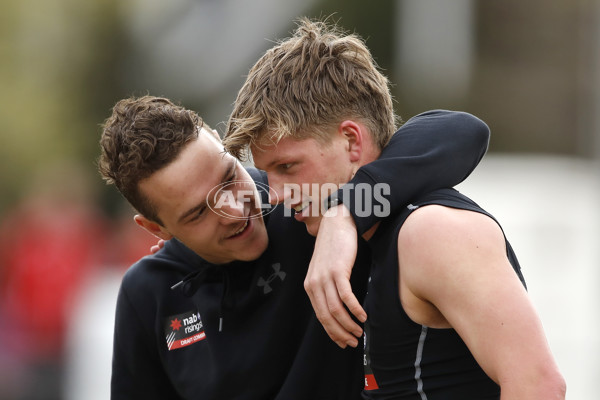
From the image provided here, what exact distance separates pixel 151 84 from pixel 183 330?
11604 millimetres

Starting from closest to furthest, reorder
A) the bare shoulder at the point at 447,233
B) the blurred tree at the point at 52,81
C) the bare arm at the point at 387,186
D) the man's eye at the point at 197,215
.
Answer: the bare shoulder at the point at 447,233 < the bare arm at the point at 387,186 < the man's eye at the point at 197,215 < the blurred tree at the point at 52,81

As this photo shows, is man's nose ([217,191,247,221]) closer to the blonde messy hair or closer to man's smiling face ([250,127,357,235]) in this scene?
the blonde messy hair

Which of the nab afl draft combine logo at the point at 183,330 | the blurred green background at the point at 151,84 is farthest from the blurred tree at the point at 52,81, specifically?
the nab afl draft combine logo at the point at 183,330

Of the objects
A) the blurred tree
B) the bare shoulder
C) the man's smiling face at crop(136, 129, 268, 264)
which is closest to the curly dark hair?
the man's smiling face at crop(136, 129, 268, 264)

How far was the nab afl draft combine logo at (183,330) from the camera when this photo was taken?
12.4 feet

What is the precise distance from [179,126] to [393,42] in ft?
35.0

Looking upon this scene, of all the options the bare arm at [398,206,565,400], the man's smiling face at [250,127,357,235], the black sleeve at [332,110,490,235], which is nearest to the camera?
the bare arm at [398,206,565,400]

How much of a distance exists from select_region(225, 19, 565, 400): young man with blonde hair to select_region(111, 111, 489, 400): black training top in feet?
0.76

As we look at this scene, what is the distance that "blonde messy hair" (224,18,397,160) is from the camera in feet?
Result: 10.3

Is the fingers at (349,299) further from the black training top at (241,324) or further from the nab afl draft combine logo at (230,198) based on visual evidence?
the nab afl draft combine logo at (230,198)

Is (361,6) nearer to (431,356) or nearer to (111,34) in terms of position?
(111,34)

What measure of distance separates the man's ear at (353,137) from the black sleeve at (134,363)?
1339mm

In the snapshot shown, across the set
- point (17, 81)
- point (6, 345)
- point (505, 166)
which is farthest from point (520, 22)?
point (17, 81)

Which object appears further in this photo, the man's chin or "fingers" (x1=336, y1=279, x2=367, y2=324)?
the man's chin
